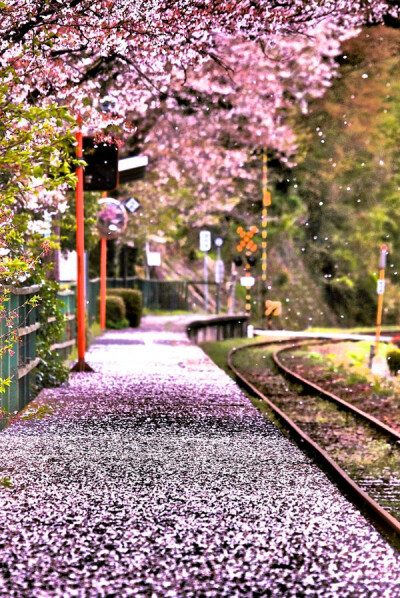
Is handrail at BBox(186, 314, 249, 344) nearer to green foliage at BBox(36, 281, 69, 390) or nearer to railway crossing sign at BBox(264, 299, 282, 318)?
railway crossing sign at BBox(264, 299, 282, 318)

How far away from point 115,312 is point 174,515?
2050 centimetres

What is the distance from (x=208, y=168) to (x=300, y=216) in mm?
11753

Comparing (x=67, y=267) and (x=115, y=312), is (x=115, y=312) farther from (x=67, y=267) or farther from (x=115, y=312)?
(x=67, y=267)

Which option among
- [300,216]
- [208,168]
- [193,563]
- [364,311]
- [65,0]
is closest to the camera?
[193,563]

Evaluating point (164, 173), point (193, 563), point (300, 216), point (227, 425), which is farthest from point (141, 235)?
point (193, 563)

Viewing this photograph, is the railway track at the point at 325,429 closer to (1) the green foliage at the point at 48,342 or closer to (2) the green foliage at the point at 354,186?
(1) the green foliage at the point at 48,342

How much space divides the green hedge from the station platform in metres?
15.7

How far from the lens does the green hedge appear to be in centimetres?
2612

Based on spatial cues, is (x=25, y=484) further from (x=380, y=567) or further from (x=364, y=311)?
(x=364, y=311)

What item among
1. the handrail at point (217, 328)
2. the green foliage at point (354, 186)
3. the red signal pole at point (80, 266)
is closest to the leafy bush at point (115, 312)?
the handrail at point (217, 328)

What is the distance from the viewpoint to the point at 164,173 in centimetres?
2727

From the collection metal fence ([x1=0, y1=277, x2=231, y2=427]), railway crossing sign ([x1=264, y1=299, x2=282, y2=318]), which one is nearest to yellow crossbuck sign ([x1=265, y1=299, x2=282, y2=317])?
railway crossing sign ([x1=264, y1=299, x2=282, y2=318])

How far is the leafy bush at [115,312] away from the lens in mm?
26125

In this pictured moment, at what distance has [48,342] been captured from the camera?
1247 centimetres
